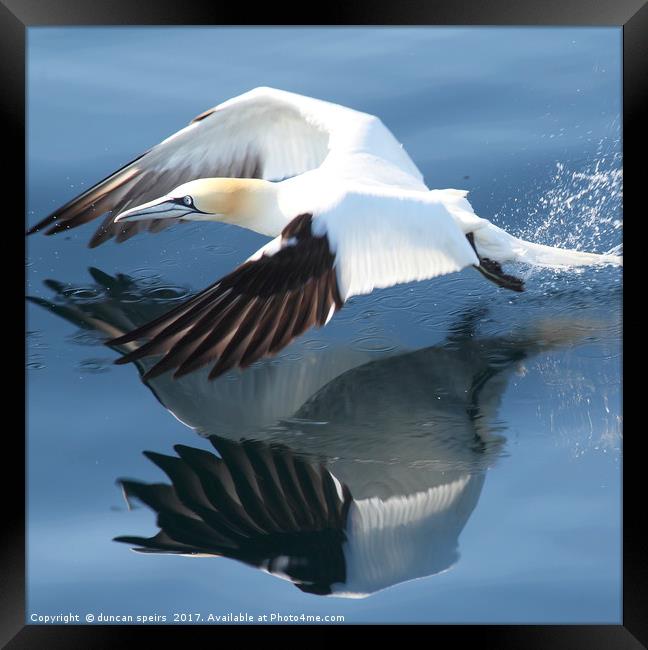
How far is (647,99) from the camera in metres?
4.85

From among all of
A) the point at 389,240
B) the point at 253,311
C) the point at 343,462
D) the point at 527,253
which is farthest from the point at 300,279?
the point at 527,253

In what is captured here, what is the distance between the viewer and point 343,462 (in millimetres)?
4766

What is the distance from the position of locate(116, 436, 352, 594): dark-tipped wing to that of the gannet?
1.31 ft

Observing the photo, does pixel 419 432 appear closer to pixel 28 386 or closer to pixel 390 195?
pixel 390 195

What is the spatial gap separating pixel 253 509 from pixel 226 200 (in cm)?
184

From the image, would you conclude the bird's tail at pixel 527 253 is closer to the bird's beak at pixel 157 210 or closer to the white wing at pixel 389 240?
the white wing at pixel 389 240

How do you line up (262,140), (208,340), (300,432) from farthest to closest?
(262,140) → (300,432) → (208,340)

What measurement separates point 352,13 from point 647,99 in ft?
3.67

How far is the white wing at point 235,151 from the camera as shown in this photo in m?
6.25

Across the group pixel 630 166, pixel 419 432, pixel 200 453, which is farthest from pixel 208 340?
pixel 630 166

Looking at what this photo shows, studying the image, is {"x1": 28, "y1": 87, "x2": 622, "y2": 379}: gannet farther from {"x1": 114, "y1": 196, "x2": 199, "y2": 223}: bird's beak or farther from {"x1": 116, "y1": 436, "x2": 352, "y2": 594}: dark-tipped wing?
{"x1": 116, "y1": 436, "x2": 352, "y2": 594}: dark-tipped wing

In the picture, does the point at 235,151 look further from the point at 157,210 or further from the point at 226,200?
the point at 157,210

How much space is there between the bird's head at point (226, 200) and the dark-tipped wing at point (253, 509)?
4.52ft

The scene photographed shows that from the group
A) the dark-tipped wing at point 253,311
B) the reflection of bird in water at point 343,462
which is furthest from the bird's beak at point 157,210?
the dark-tipped wing at point 253,311
